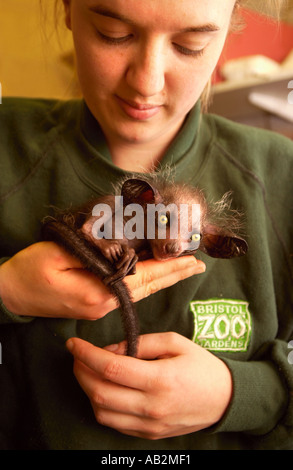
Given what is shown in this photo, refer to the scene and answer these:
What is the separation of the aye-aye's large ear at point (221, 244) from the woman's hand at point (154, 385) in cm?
26

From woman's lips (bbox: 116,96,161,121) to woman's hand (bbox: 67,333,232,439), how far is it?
1.67 feet

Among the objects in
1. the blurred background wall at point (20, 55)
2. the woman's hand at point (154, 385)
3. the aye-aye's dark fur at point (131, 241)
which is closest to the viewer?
the aye-aye's dark fur at point (131, 241)

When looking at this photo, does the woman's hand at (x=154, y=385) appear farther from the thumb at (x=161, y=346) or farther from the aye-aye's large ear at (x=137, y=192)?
the aye-aye's large ear at (x=137, y=192)

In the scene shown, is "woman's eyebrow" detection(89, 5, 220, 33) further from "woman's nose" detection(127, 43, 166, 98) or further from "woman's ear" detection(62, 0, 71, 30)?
"woman's ear" detection(62, 0, 71, 30)

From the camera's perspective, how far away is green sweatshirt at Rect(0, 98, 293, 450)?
108 centimetres

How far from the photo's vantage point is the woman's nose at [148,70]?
2.67 ft

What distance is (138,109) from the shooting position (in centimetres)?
93

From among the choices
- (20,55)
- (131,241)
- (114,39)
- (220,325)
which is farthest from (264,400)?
(20,55)

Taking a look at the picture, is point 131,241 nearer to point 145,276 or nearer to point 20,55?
point 145,276

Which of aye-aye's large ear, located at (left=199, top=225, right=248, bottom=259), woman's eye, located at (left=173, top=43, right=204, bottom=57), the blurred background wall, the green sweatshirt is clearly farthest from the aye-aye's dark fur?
the blurred background wall

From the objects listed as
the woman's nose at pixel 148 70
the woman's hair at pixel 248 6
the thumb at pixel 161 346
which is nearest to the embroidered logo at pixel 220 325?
the thumb at pixel 161 346

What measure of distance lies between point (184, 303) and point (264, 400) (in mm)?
316

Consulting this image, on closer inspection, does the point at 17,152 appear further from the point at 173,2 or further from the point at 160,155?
the point at 173,2
